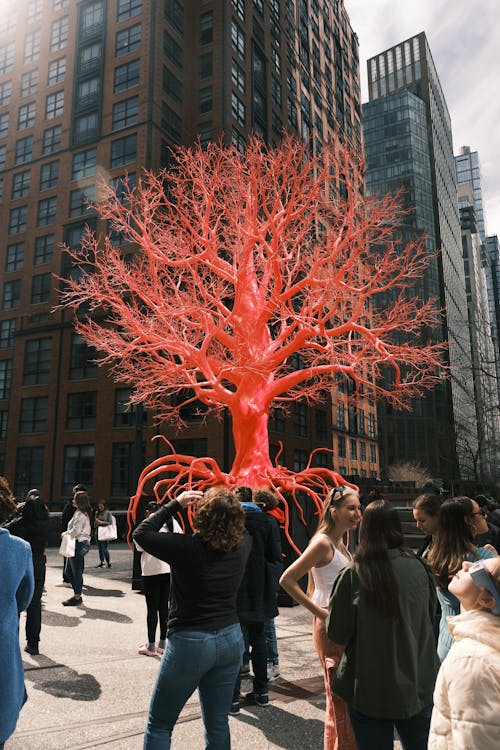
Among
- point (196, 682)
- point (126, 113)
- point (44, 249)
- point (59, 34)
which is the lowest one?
point (196, 682)

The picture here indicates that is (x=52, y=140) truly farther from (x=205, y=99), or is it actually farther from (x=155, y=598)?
(x=155, y=598)

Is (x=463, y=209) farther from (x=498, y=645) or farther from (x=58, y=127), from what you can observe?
(x=498, y=645)

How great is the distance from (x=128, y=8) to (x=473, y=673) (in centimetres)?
4058

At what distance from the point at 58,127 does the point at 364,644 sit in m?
39.6

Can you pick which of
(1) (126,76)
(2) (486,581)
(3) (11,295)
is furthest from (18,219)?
(2) (486,581)

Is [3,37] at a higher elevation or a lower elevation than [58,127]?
higher

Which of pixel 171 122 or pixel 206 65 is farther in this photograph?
pixel 206 65

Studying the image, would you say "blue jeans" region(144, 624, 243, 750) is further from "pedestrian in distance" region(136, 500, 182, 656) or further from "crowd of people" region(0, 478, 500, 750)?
"pedestrian in distance" region(136, 500, 182, 656)

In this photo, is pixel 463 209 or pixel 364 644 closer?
pixel 364 644

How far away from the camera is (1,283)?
35.8 meters

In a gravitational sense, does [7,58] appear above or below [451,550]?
above

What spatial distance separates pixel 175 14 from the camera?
33.8m

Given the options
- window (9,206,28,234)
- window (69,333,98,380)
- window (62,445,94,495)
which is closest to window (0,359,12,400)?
window (69,333,98,380)

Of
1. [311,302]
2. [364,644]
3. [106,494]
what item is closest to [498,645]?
[364,644]
